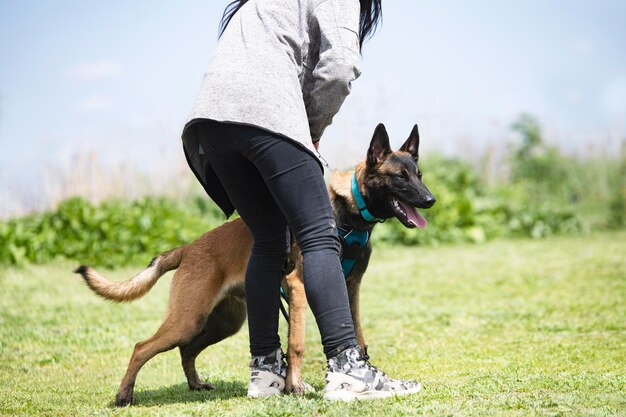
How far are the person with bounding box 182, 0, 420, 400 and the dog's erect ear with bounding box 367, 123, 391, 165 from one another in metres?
0.87

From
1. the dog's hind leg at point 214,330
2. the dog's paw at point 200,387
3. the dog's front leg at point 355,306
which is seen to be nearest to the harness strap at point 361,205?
the dog's front leg at point 355,306

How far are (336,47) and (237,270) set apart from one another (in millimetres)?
1311

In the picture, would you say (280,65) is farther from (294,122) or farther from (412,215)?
(412,215)

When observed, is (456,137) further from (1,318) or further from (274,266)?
(274,266)

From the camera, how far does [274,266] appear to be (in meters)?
3.73

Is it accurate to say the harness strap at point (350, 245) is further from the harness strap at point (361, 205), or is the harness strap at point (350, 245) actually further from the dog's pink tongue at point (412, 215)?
the dog's pink tongue at point (412, 215)

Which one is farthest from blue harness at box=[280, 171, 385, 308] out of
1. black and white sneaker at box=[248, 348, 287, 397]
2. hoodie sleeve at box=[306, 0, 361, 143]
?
hoodie sleeve at box=[306, 0, 361, 143]

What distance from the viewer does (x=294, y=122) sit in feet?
11.0

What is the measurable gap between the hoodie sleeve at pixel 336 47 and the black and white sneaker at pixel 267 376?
4.24 ft

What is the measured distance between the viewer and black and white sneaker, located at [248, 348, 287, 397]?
3.80 metres

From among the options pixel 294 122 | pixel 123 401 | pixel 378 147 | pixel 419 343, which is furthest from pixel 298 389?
pixel 419 343


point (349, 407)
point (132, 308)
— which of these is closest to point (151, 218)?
point (132, 308)

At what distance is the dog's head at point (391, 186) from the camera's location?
4.27m

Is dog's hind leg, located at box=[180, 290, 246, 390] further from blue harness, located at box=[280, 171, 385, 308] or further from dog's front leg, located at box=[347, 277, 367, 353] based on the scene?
dog's front leg, located at box=[347, 277, 367, 353]
